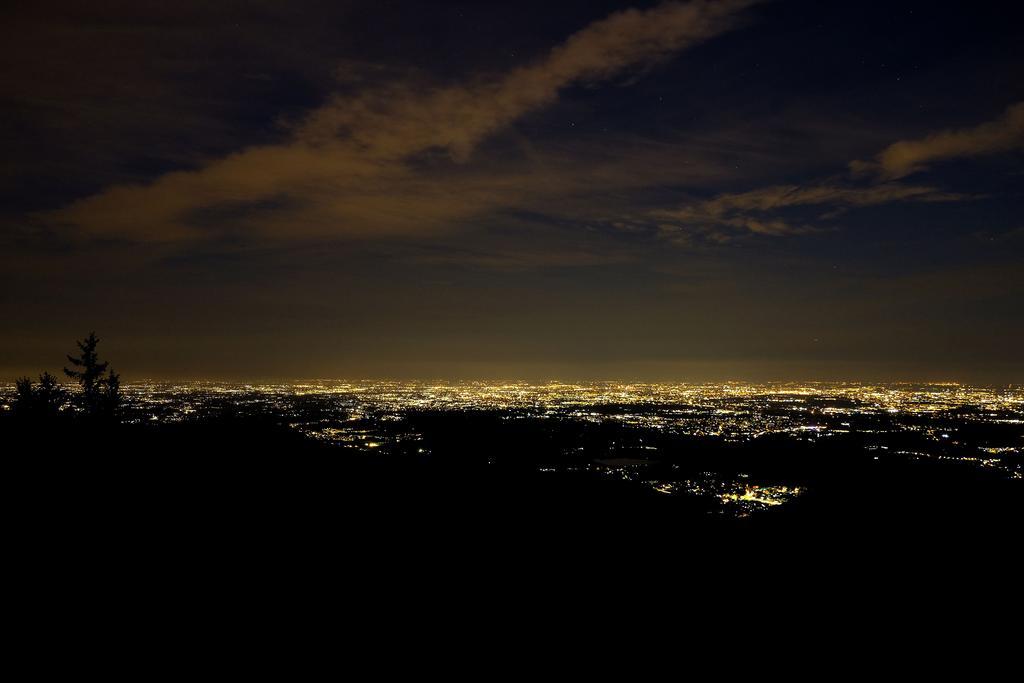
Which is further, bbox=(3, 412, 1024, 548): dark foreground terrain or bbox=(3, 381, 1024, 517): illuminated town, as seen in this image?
bbox=(3, 381, 1024, 517): illuminated town

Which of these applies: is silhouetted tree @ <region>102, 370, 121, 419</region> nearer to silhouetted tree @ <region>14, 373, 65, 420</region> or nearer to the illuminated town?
silhouetted tree @ <region>14, 373, 65, 420</region>

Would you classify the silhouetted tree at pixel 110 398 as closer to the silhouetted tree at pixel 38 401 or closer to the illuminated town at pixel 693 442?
the silhouetted tree at pixel 38 401

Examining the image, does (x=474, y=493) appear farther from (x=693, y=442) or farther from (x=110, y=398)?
(x=110, y=398)

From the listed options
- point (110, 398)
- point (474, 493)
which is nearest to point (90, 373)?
point (110, 398)

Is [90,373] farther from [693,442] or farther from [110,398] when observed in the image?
[693,442]

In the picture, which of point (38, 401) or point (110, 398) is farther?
point (110, 398)

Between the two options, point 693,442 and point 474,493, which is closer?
point 474,493

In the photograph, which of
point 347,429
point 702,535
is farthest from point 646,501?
point 347,429

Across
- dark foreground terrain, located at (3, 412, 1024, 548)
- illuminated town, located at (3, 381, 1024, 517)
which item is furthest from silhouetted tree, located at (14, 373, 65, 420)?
illuminated town, located at (3, 381, 1024, 517)

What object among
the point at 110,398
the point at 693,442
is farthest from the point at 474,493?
the point at 110,398

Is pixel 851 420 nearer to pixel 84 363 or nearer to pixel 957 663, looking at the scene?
pixel 957 663

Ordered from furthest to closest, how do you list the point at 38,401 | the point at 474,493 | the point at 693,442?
the point at 693,442
the point at 38,401
the point at 474,493

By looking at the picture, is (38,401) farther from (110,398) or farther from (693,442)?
(693,442)

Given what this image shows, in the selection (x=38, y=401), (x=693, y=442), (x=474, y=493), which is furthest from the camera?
(x=693, y=442)
